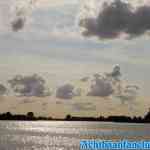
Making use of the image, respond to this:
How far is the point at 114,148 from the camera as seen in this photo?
181625 mm

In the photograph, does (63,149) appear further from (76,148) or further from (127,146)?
(127,146)

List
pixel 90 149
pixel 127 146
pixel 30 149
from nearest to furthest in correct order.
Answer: pixel 90 149
pixel 30 149
pixel 127 146

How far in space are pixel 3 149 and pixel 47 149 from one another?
17927 mm

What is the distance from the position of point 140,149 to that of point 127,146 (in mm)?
21137

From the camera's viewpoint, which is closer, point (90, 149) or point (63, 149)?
point (90, 149)

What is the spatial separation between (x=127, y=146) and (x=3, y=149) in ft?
139

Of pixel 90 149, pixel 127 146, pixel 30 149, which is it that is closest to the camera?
pixel 90 149

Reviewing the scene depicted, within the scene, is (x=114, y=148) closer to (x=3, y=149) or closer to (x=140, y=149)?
(x=140, y=149)

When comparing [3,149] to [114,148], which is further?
[114,148]

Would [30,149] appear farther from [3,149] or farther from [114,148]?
[114,148]

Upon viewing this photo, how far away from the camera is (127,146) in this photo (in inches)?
7584

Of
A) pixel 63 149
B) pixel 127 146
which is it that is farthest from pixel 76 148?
pixel 127 146

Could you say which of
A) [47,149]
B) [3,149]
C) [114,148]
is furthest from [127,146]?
[3,149]

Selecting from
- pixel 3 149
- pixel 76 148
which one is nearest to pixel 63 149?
pixel 76 148
